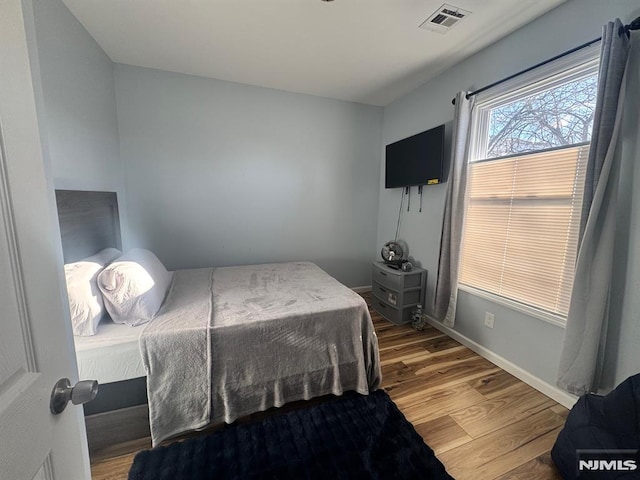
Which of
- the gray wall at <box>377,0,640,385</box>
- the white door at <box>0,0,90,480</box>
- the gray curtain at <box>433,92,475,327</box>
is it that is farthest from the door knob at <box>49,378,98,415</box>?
the gray curtain at <box>433,92,475,327</box>

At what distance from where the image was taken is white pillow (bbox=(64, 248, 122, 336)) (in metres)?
1.26

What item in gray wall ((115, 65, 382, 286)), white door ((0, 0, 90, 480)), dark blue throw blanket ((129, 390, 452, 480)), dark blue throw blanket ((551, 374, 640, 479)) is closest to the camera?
white door ((0, 0, 90, 480))

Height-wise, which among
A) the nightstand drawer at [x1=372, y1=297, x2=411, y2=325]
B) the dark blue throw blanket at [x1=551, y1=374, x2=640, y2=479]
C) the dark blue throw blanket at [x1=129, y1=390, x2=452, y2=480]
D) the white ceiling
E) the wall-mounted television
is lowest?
the dark blue throw blanket at [x1=129, y1=390, x2=452, y2=480]

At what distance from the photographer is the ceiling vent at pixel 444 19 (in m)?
1.70

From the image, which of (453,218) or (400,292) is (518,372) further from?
(453,218)

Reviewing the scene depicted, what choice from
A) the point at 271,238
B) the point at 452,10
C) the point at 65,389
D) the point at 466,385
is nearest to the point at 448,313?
the point at 466,385

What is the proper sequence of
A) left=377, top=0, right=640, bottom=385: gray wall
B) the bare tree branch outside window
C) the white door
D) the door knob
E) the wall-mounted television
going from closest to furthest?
the white door < the door knob < left=377, top=0, right=640, bottom=385: gray wall < the bare tree branch outside window < the wall-mounted television

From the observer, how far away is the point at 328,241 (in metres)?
3.42

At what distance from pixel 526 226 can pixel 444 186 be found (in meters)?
0.82

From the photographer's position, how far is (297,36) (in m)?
2.01

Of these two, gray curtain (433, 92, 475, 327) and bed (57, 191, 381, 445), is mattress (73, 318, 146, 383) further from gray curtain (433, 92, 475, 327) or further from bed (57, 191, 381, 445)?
gray curtain (433, 92, 475, 327)

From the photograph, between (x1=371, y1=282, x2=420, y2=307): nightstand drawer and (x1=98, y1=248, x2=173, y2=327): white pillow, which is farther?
(x1=371, y1=282, x2=420, y2=307): nightstand drawer

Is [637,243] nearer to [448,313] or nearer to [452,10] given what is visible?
[448,313]

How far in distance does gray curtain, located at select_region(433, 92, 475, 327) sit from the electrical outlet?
0.27m
